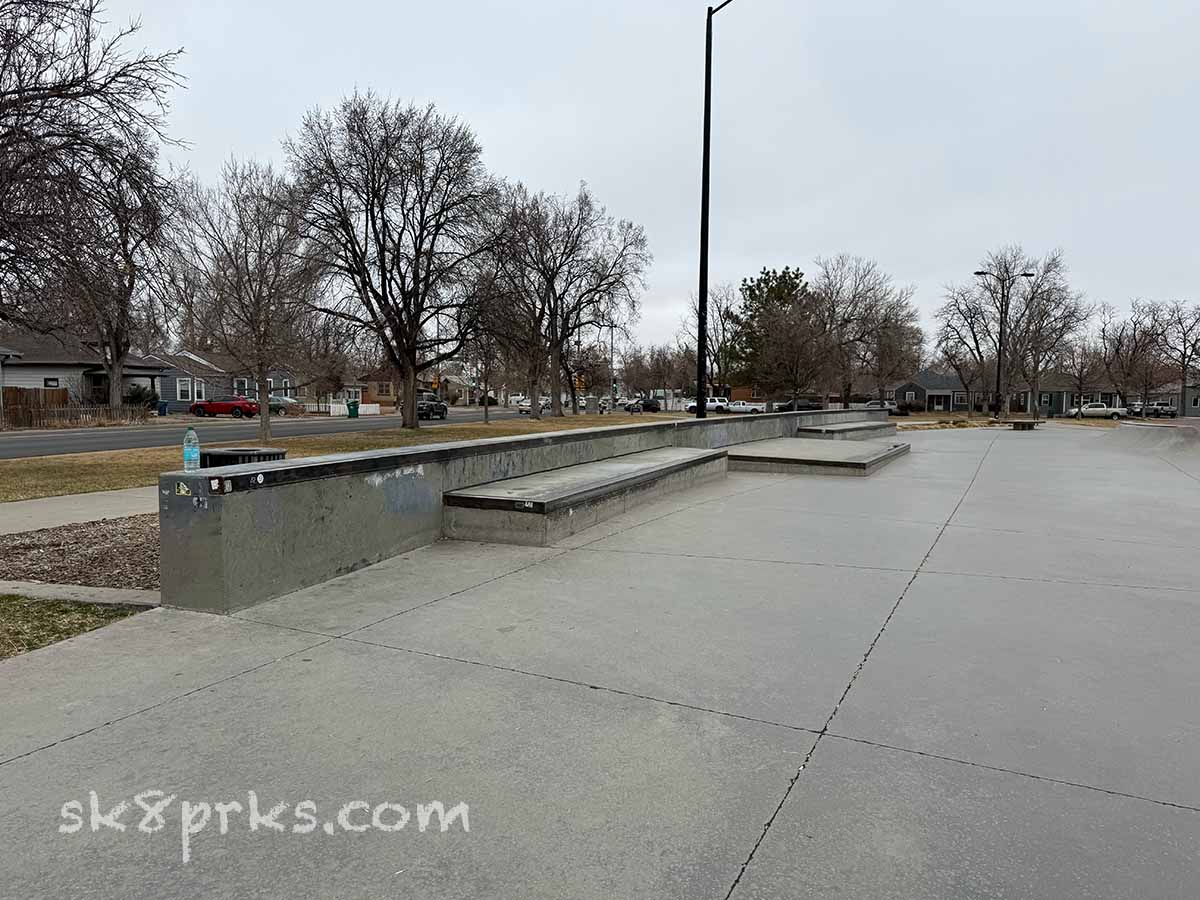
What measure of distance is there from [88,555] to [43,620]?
2.51 metres

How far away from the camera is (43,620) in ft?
16.3

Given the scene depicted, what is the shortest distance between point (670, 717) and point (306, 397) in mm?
89374

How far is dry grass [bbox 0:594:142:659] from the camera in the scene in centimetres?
454

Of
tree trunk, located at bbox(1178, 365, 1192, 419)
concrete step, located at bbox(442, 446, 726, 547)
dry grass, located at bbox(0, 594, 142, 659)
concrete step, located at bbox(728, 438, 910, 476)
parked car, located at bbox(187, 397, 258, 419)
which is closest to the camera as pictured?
dry grass, located at bbox(0, 594, 142, 659)

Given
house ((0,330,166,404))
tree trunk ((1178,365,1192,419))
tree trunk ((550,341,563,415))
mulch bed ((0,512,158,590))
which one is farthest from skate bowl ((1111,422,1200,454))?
tree trunk ((1178,365,1192,419))

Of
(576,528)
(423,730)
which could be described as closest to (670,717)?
(423,730)

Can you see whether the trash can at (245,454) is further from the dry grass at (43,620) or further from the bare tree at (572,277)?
the bare tree at (572,277)

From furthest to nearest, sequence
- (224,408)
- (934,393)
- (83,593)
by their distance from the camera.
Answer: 1. (934,393)
2. (224,408)
3. (83,593)

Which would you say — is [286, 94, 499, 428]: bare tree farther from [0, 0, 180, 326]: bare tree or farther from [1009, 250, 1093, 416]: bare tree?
[1009, 250, 1093, 416]: bare tree

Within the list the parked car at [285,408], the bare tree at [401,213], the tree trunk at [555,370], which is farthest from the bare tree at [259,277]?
the parked car at [285,408]

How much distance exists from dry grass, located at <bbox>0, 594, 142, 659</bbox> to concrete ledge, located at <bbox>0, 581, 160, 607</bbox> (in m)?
0.06

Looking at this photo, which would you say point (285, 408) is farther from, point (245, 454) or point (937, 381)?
point (937, 381)

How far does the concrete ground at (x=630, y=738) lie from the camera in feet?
8.04

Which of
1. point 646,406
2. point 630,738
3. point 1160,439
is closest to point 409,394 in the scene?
point 1160,439
